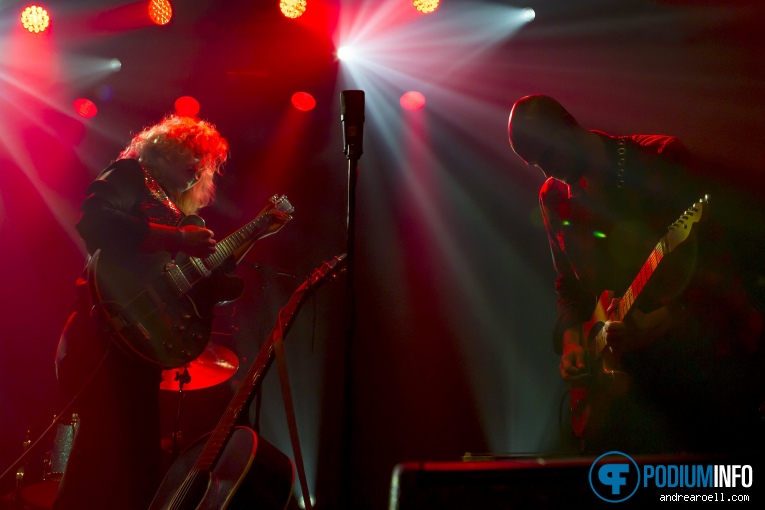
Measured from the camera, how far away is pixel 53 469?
3674 millimetres

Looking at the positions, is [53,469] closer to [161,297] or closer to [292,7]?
[161,297]

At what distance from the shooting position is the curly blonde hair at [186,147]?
10.3ft

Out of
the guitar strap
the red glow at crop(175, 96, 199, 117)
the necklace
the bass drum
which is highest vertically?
the red glow at crop(175, 96, 199, 117)

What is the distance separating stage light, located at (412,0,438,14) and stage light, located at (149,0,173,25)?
1.92 meters

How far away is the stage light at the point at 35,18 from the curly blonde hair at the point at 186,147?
1667 millimetres

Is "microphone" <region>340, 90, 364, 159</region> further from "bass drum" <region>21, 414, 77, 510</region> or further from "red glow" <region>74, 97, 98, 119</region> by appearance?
"red glow" <region>74, 97, 98, 119</region>

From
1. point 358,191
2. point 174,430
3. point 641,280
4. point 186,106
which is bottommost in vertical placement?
point 174,430

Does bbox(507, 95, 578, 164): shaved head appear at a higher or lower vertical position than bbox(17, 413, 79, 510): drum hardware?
higher

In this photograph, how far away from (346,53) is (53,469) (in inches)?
143

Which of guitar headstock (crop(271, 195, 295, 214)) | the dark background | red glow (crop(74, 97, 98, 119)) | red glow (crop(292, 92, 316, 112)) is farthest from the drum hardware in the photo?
red glow (crop(292, 92, 316, 112))

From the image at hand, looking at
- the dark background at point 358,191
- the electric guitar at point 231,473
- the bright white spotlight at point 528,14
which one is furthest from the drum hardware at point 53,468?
the bright white spotlight at point 528,14

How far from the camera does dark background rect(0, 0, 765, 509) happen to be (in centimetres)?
392

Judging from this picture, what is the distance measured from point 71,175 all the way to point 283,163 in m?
1.70

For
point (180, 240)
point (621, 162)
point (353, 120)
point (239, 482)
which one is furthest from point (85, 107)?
point (621, 162)
